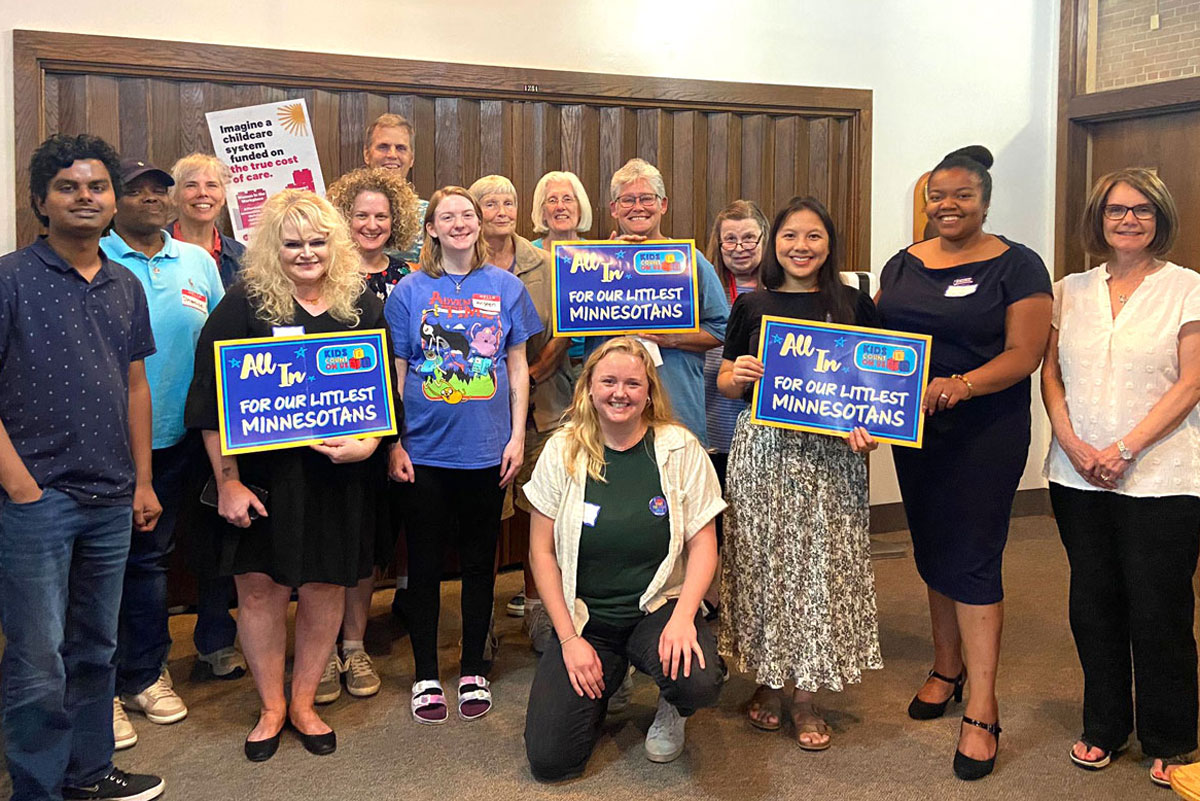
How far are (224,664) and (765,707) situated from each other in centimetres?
173

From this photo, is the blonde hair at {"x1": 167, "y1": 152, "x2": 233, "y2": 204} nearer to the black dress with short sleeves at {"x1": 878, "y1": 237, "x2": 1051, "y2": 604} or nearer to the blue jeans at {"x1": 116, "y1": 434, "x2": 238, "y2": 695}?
the blue jeans at {"x1": 116, "y1": 434, "x2": 238, "y2": 695}

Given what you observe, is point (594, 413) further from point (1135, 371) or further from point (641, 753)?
point (1135, 371)

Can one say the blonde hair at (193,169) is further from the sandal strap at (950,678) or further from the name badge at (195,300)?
the sandal strap at (950,678)

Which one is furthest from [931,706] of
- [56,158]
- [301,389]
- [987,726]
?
[56,158]

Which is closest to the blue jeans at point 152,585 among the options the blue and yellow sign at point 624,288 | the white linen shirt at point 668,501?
the white linen shirt at point 668,501

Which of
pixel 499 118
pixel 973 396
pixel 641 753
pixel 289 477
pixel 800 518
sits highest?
pixel 499 118

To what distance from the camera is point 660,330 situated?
325 centimetres

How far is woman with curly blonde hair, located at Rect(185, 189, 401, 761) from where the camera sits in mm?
2600

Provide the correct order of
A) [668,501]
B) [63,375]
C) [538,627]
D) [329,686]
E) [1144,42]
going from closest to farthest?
[63,375] < [668,501] < [329,686] < [538,627] < [1144,42]

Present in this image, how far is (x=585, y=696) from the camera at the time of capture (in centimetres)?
259

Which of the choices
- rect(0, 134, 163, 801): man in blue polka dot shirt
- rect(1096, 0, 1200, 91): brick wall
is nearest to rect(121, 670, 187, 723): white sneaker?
rect(0, 134, 163, 801): man in blue polka dot shirt

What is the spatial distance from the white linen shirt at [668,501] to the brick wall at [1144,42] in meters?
3.67

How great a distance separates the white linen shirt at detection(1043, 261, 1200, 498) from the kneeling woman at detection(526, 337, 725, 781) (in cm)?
96

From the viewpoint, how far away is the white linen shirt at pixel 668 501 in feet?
8.66
